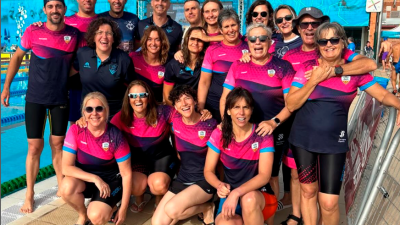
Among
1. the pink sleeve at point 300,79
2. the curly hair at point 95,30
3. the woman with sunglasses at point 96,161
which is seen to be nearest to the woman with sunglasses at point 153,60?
the curly hair at point 95,30

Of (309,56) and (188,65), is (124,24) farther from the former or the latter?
(309,56)

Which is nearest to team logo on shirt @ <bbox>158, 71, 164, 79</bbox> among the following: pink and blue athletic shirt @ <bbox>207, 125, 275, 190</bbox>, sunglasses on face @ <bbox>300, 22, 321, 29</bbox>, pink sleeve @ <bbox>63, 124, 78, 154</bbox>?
pink sleeve @ <bbox>63, 124, 78, 154</bbox>

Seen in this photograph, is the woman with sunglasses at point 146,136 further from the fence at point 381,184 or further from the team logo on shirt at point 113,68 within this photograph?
the fence at point 381,184

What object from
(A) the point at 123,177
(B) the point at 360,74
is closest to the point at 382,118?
(B) the point at 360,74

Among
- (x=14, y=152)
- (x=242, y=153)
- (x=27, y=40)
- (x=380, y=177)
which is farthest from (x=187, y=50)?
(x=14, y=152)

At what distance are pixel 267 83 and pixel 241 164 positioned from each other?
72 centimetres

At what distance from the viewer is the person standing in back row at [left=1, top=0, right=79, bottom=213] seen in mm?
3779

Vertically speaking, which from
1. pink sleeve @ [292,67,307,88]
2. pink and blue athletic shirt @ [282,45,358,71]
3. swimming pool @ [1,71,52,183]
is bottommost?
swimming pool @ [1,71,52,183]

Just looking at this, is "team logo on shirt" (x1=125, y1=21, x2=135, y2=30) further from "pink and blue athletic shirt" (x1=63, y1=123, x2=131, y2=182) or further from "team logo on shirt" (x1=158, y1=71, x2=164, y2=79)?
"pink and blue athletic shirt" (x1=63, y1=123, x2=131, y2=182)

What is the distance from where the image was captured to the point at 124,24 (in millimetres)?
4484

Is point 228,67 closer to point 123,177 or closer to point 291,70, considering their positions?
point 291,70

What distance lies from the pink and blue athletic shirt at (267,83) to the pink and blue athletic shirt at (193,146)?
50 centimetres

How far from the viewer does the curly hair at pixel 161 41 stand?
12.6 feet

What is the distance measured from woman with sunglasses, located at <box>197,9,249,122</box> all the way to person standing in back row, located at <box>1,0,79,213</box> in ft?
4.85
